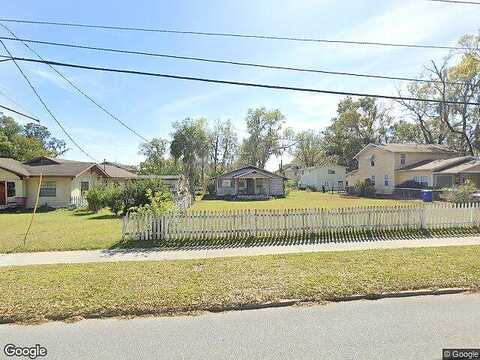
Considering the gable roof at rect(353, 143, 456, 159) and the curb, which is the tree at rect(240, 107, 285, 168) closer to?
the gable roof at rect(353, 143, 456, 159)

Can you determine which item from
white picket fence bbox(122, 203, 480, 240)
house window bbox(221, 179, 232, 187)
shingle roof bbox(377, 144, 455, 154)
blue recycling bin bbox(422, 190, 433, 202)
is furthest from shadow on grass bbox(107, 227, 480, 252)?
house window bbox(221, 179, 232, 187)

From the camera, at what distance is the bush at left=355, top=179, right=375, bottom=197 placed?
134ft

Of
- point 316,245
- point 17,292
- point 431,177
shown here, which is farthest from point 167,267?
point 431,177

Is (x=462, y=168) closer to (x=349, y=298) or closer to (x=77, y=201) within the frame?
(x=349, y=298)

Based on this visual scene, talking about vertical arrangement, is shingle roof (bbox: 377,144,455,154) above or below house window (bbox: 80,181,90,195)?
above

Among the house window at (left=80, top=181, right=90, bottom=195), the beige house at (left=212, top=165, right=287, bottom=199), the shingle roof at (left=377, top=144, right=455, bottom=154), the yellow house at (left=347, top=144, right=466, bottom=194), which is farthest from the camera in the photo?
the beige house at (left=212, top=165, right=287, bottom=199)

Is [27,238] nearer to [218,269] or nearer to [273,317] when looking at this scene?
[218,269]

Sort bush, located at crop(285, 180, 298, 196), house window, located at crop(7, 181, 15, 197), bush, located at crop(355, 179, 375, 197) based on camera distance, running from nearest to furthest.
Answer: house window, located at crop(7, 181, 15, 197)
bush, located at crop(355, 179, 375, 197)
bush, located at crop(285, 180, 298, 196)

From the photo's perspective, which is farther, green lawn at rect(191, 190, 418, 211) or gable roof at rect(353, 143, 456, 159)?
gable roof at rect(353, 143, 456, 159)

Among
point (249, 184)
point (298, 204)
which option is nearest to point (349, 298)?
point (298, 204)

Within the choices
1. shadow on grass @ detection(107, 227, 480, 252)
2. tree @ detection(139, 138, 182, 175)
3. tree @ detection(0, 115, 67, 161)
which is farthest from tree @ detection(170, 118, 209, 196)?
shadow on grass @ detection(107, 227, 480, 252)

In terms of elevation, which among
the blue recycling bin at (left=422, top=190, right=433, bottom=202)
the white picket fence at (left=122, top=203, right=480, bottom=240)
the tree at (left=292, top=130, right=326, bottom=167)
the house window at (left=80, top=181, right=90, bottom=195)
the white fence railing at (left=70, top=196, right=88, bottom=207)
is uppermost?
the tree at (left=292, top=130, right=326, bottom=167)

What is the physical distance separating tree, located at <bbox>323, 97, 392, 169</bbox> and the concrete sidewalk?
5554 cm

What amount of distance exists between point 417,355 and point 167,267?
546 cm
